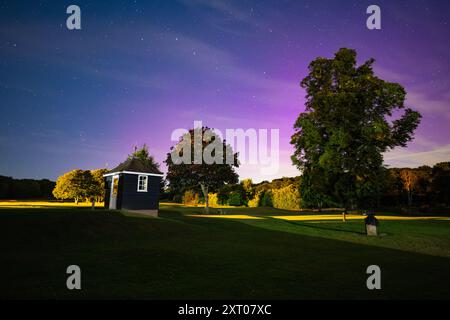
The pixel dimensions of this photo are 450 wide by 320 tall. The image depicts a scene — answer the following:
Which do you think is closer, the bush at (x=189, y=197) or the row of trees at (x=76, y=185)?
the row of trees at (x=76, y=185)

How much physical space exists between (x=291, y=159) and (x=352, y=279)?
15523 mm

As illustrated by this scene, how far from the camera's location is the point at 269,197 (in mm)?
56844

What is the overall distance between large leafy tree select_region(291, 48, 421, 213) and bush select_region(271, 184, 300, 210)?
30300 mm

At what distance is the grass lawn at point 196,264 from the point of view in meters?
6.53

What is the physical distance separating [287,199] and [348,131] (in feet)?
112

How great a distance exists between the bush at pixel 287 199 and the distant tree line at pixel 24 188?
5921 cm

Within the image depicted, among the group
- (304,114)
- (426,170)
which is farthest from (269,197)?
(304,114)

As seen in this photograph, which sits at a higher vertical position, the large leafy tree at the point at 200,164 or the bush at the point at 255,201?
the large leafy tree at the point at 200,164

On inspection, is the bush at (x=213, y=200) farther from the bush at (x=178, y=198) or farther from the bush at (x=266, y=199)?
the bush at (x=266, y=199)

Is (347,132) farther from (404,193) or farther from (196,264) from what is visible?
(404,193)

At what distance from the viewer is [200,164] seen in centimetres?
4206

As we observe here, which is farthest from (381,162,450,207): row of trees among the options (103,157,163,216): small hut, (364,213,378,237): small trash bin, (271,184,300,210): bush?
(103,157,163,216): small hut

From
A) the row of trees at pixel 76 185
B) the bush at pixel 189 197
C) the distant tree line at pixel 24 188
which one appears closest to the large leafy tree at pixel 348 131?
the row of trees at pixel 76 185

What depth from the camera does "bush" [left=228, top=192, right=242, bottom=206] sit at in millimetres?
62200
